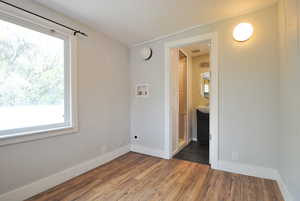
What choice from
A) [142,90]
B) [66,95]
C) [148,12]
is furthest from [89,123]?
[148,12]

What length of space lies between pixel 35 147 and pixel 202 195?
6.99 feet

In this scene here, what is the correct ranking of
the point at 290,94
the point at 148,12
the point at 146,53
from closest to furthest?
the point at 290,94 < the point at 148,12 < the point at 146,53

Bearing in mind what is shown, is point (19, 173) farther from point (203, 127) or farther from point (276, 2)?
point (276, 2)

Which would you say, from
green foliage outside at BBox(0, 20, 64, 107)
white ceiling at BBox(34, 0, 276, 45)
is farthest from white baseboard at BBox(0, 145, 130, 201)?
white ceiling at BBox(34, 0, 276, 45)

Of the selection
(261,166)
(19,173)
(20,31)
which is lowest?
(261,166)

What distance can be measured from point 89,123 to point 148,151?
1375 millimetres

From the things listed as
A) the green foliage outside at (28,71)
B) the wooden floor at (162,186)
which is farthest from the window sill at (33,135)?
the wooden floor at (162,186)

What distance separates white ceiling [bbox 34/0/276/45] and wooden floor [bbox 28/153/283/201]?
239cm

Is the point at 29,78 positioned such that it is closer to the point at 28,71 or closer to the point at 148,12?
the point at 28,71

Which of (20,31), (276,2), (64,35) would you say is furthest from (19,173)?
(276,2)

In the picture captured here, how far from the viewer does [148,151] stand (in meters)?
3.11

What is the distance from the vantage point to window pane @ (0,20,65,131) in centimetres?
163

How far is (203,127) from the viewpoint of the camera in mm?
3721

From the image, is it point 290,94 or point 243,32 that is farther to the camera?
point 243,32
